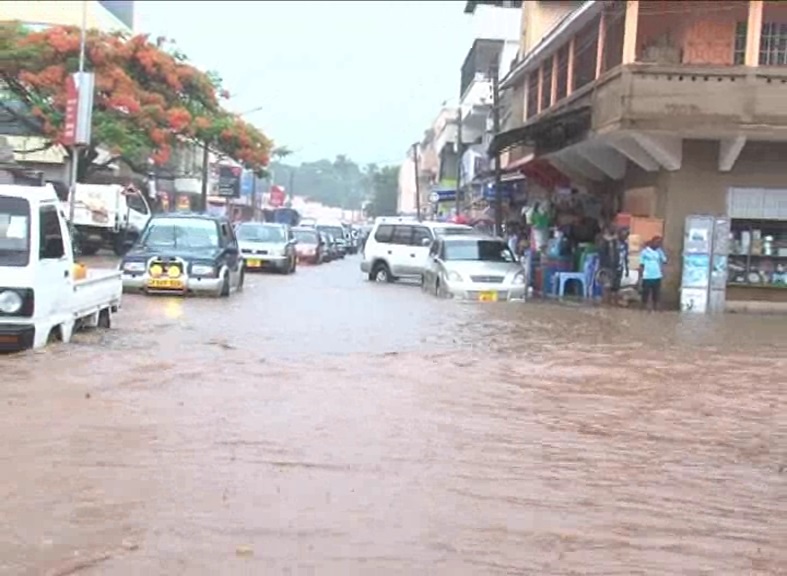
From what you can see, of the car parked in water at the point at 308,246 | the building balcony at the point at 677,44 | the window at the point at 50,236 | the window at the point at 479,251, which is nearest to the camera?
the window at the point at 50,236

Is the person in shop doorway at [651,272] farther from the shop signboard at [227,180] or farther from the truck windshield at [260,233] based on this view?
the shop signboard at [227,180]

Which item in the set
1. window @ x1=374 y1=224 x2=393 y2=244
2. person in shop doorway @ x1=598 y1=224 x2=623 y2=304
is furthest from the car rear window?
person in shop doorway @ x1=598 y1=224 x2=623 y2=304

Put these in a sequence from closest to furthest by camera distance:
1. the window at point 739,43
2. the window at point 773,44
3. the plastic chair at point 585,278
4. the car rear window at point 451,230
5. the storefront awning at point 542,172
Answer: the window at point 773,44 < the window at point 739,43 < the plastic chair at point 585,278 < the car rear window at point 451,230 < the storefront awning at point 542,172

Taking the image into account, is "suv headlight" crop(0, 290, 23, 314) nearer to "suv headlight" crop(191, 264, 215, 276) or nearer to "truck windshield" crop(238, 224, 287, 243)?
"suv headlight" crop(191, 264, 215, 276)

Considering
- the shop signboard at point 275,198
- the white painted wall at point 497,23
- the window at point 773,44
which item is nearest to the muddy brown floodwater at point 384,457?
the window at point 773,44

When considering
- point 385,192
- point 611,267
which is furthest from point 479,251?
point 385,192

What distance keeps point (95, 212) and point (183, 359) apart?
2496 cm

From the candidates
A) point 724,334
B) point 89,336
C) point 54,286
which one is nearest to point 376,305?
point 724,334

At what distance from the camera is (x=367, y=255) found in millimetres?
31844

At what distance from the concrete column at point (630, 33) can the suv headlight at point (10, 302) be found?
13601 millimetres

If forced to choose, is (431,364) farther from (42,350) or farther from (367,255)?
(367,255)

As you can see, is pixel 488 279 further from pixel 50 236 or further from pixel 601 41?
pixel 50 236

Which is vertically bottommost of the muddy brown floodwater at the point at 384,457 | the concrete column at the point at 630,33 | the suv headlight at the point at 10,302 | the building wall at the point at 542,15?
the muddy brown floodwater at the point at 384,457

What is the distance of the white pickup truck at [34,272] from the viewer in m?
11.5
